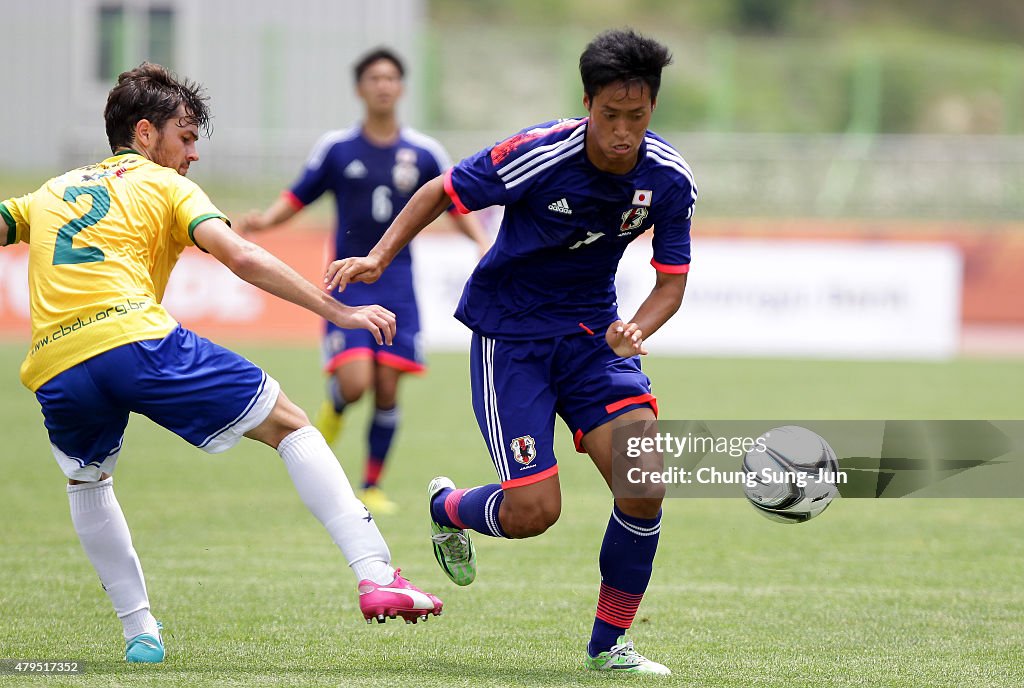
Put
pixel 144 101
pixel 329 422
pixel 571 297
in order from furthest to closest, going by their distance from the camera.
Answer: pixel 329 422 → pixel 571 297 → pixel 144 101

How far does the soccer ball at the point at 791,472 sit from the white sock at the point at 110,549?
2.09 m

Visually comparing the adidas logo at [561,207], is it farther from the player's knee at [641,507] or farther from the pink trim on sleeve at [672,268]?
the player's knee at [641,507]

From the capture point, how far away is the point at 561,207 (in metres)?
4.66

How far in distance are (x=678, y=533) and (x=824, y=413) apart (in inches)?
198

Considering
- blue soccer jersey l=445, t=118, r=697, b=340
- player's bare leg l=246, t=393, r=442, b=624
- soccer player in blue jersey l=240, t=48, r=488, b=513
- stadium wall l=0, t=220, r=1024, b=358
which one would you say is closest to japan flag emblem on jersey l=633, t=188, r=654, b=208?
blue soccer jersey l=445, t=118, r=697, b=340

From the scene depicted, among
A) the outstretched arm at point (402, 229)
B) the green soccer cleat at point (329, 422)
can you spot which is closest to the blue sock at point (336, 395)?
the green soccer cleat at point (329, 422)

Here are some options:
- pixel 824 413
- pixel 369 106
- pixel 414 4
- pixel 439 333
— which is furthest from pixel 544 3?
pixel 369 106

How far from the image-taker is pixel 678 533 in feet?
24.1

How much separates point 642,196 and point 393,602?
5.11 ft

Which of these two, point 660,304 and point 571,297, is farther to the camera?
point 571,297

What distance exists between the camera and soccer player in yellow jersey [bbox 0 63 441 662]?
4.29 meters

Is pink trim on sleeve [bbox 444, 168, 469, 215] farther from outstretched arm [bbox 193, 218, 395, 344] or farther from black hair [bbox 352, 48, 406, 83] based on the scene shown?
black hair [bbox 352, 48, 406, 83]

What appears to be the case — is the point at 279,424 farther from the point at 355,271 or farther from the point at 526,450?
the point at 526,450

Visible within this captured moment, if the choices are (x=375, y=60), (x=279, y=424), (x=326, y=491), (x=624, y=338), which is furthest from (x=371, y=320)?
(x=375, y=60)
